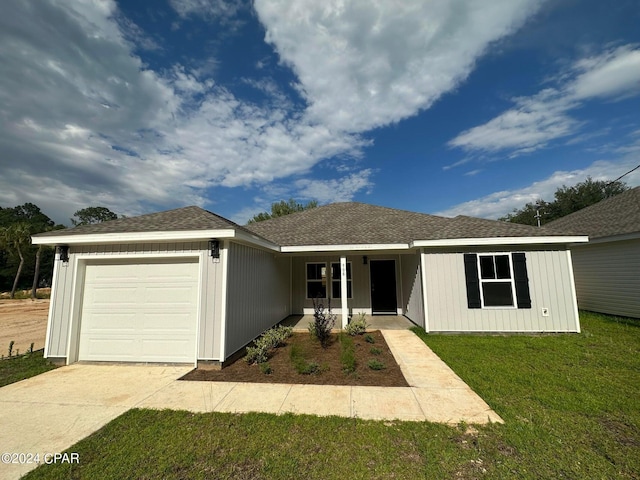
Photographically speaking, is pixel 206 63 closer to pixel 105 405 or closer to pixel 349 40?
pixel 349 40

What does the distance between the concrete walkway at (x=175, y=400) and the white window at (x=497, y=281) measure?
3.32 meters

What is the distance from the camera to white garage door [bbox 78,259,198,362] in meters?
5.52

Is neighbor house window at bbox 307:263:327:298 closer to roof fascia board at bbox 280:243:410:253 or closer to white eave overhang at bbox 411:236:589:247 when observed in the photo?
roof fascia board at bbox 280:243:410:253

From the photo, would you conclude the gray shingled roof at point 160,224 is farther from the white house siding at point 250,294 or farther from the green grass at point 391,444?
the green grass at point 391,444

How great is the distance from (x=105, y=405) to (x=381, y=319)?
8267mm

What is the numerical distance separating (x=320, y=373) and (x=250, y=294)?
8.80 ft

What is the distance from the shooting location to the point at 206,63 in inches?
333

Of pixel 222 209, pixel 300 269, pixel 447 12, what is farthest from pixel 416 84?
pixel 222 209

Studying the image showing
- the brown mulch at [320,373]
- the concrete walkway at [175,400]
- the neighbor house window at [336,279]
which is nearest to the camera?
the concrete walkway at [175,400]

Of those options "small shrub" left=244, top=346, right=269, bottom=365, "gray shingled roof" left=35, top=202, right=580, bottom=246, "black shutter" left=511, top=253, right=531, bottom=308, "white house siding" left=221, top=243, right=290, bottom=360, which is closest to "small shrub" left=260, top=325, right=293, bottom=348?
"small shrub" left=244, top=346, right=269, bottom=365

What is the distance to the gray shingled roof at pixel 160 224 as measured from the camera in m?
5.48

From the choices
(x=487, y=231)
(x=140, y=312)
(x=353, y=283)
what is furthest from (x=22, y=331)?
(x=487, y=231)

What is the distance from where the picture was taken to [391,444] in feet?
9.29

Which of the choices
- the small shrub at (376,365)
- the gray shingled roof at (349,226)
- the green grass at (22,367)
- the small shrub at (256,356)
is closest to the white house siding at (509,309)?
the gray shingled roof at (349,226)
